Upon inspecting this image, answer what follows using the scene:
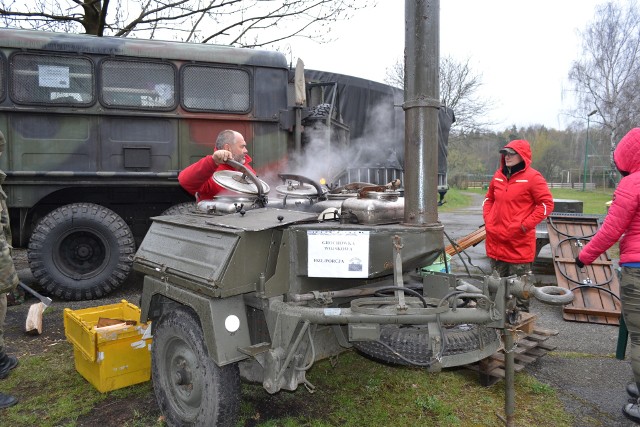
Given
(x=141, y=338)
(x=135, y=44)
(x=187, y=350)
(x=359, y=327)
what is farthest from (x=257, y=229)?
(x=135, y=44)

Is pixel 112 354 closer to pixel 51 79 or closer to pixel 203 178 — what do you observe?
pixel 203 178

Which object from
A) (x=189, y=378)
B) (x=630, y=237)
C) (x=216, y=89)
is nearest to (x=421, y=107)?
(x=630, y=237)

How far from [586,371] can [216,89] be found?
5260 millimetres

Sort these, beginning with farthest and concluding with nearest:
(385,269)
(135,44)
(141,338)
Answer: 1. (135,44)
2. (141,338)
3. (385,269)

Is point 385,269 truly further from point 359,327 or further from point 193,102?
point 193,102

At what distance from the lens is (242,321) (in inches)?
110

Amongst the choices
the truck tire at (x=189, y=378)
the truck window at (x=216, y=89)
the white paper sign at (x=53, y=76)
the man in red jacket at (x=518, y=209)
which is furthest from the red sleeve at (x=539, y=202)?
the white paper sign at (x=53, y=76)

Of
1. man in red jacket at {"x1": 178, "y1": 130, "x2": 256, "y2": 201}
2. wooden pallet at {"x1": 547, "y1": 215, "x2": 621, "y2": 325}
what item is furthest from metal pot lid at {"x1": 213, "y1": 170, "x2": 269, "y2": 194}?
wooden pallet at {"x1": 547, "y1": 215, "x2": 621, "y2": 325}

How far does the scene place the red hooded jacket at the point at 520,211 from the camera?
4332 millimetres

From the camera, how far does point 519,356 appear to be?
3902 millimetres

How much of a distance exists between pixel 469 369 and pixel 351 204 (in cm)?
195

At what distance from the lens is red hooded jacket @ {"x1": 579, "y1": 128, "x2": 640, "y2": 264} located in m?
3.26

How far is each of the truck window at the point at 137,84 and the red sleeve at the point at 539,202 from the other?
4.50m

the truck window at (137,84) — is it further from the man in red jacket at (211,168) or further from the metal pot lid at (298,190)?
the metal pot lid at (298,190)
